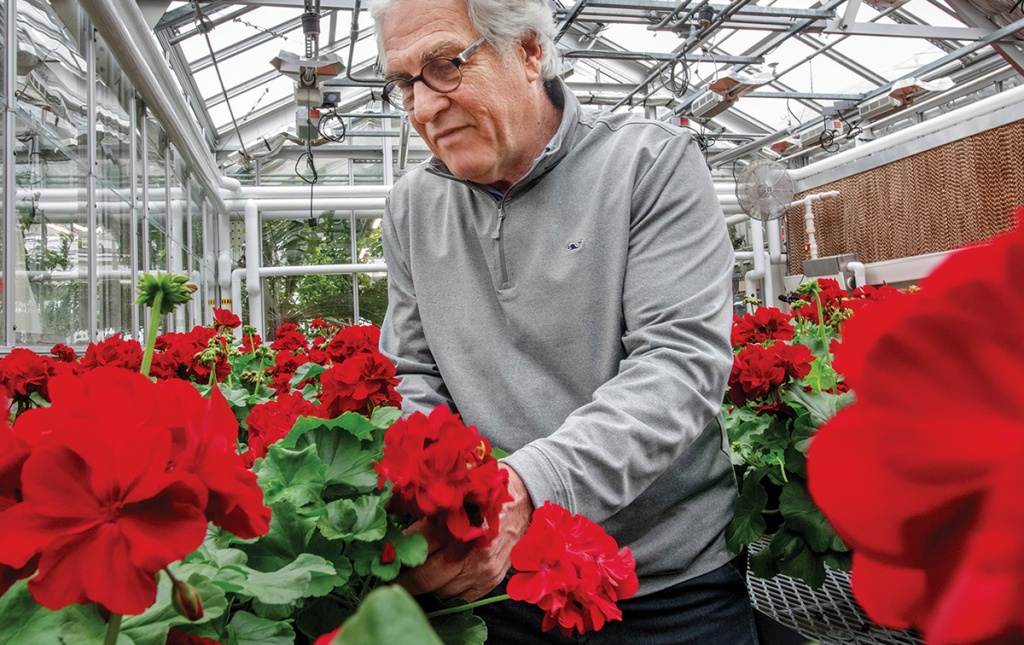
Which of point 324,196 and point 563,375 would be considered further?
point 324,196

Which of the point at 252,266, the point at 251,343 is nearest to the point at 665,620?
the point at 251,343

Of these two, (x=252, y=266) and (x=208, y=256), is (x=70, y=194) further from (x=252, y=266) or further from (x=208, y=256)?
(x=208, y=256)

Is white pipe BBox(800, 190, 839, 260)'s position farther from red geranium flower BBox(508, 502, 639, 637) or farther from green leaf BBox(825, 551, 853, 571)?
red geranium flower BBox(508, 502, 639, 637)

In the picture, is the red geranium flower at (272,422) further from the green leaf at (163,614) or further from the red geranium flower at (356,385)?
the green leaf at (163,614)

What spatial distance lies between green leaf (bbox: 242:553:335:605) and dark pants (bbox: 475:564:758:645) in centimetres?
48

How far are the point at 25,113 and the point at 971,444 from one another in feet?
9.00

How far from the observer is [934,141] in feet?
15.4

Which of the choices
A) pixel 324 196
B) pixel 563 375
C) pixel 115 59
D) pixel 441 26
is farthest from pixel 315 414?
pixel 324 196

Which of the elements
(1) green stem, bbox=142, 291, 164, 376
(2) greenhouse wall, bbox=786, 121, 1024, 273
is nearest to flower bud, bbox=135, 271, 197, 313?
(1) green stem, bbox=142, 291, 164, 376

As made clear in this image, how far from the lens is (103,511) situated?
0.87ft

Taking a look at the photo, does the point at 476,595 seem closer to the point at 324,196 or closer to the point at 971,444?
the point at 971,444

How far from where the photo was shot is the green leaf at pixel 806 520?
3.85ft

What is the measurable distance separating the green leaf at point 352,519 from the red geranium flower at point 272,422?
11cm

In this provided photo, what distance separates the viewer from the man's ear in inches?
46.3
